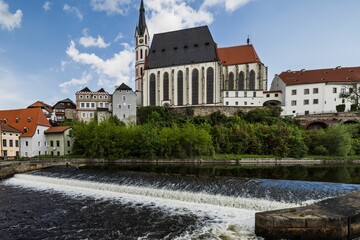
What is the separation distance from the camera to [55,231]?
1098 centimetres

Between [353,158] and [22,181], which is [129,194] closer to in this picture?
[22,181]

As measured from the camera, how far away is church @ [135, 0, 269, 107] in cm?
6888

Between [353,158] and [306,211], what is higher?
[306,211]

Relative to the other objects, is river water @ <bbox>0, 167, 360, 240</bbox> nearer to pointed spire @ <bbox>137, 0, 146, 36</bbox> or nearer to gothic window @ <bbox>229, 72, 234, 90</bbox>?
gothic window @ <bbox>229, 72, 234, 90</bbox>

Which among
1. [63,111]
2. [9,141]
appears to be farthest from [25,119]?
[63,111]

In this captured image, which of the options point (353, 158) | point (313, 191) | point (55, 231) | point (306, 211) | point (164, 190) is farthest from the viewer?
point (353, 158)

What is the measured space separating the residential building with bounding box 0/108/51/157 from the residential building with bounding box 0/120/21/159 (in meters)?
0.75

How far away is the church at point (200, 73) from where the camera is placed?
226 ft

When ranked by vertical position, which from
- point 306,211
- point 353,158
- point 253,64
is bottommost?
point 353,158

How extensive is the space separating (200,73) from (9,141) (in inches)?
1987

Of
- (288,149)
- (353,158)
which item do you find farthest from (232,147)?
(353,158)

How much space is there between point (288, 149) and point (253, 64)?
38396 mm

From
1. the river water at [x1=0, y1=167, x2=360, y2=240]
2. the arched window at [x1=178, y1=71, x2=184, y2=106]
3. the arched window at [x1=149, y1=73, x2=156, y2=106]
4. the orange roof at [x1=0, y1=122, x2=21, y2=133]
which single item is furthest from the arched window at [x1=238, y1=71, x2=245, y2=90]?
the orange roof at [x1=0, y1=122, x2=21, y2=133]

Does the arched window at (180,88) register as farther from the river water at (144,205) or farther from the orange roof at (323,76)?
the river water at (144,205)
